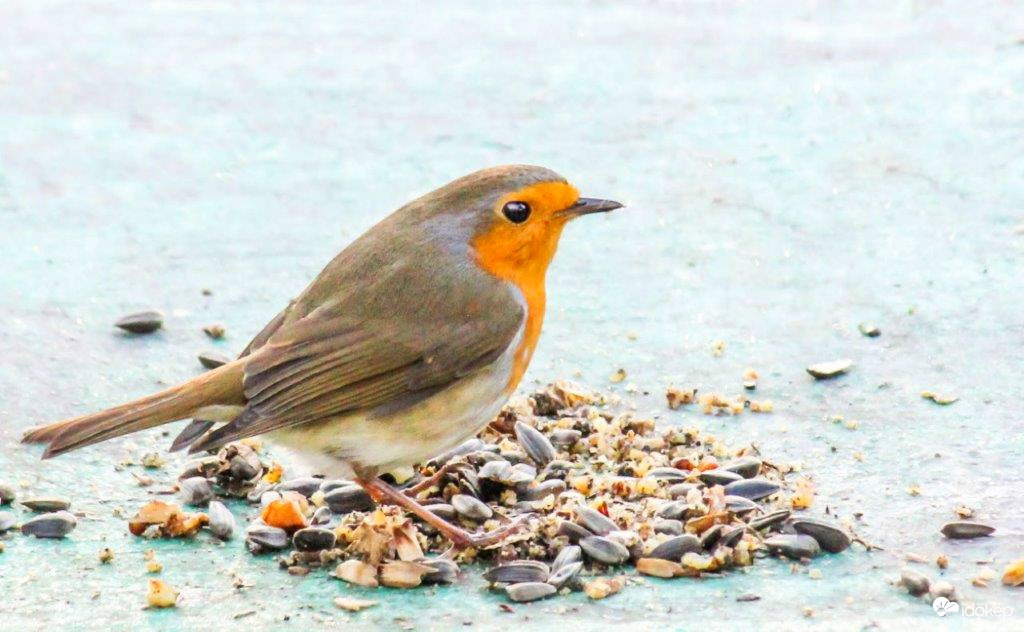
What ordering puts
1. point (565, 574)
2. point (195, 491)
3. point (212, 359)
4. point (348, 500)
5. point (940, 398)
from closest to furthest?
1. point (565, 574)
2. point (195, 491)
3. point (348, 500)
4. point (940, 398)
5. point (212, 359)

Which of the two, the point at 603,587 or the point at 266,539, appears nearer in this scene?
the point at 603,587

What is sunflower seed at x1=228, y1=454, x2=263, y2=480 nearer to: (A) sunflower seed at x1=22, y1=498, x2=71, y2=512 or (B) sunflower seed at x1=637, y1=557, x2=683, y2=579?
(A) sunflower seed at x1=22, y1=498, x2=71, y2=512

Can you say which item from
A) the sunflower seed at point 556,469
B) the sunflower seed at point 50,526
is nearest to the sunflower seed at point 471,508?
the sunflower seed at point 556,469

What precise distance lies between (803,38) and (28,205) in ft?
12.9

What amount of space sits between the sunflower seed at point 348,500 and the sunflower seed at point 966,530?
5.37 ft

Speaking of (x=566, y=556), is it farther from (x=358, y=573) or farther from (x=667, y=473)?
(x=667, y=473)

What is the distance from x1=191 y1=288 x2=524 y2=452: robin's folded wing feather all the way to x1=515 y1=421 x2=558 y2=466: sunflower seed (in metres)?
0.34

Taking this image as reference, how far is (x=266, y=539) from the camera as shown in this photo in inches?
182

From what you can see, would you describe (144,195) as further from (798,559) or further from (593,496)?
(798,559)

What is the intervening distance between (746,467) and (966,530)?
0.71 meters

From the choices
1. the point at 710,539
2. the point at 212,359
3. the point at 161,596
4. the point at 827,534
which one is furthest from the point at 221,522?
the point at 827,534

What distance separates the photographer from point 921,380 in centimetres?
561

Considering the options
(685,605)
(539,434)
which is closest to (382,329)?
(539,434)

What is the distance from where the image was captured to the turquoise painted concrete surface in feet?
14.6
